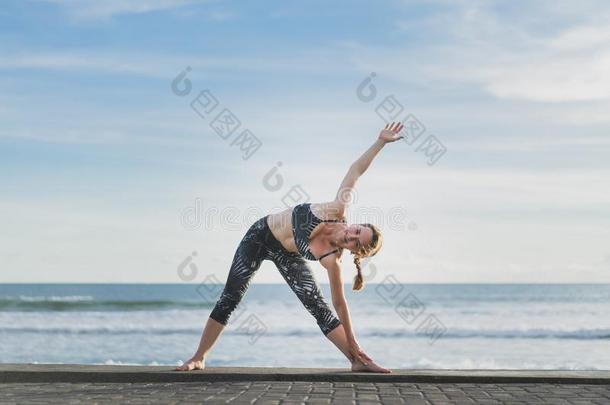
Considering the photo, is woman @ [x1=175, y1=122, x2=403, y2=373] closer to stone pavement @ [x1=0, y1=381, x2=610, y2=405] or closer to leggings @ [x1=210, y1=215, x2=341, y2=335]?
leggings @ [x1=210, y1=215, x2=341, y2=335]

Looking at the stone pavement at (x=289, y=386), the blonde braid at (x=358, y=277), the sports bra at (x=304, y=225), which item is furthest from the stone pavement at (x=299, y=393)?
the sports bra at (x=304, y=225)

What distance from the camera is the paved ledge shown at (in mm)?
6945

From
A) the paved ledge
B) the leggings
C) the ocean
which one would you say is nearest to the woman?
the leggings

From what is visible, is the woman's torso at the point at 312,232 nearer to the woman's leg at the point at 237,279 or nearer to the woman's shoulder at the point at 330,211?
the woman's shoulder at the point at 330,211

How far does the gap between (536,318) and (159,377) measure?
29259mm

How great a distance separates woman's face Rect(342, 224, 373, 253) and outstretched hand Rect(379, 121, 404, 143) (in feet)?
2.35

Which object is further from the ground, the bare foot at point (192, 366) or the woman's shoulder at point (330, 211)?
the woman's shoulder at point (330, 211)

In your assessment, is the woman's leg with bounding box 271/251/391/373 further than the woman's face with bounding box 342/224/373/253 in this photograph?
Yes

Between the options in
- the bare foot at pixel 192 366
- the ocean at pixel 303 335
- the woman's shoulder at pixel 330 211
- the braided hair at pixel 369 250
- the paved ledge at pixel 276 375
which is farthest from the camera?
the ocean at pixel 303 335

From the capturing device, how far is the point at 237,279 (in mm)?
7234

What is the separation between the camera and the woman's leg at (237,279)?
7.17 metres

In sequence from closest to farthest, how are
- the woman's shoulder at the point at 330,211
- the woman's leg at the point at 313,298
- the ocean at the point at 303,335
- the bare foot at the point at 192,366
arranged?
the woman's shoulder at the point at 330,211 → the woman's leg at the point at 313,298 → the bare foot at the point at 192,366 → the ocean at the point at 303,335

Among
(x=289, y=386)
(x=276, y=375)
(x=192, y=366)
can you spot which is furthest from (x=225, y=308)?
(x=289, y=386)

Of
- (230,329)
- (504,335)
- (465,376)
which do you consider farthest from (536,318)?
(465,376)
